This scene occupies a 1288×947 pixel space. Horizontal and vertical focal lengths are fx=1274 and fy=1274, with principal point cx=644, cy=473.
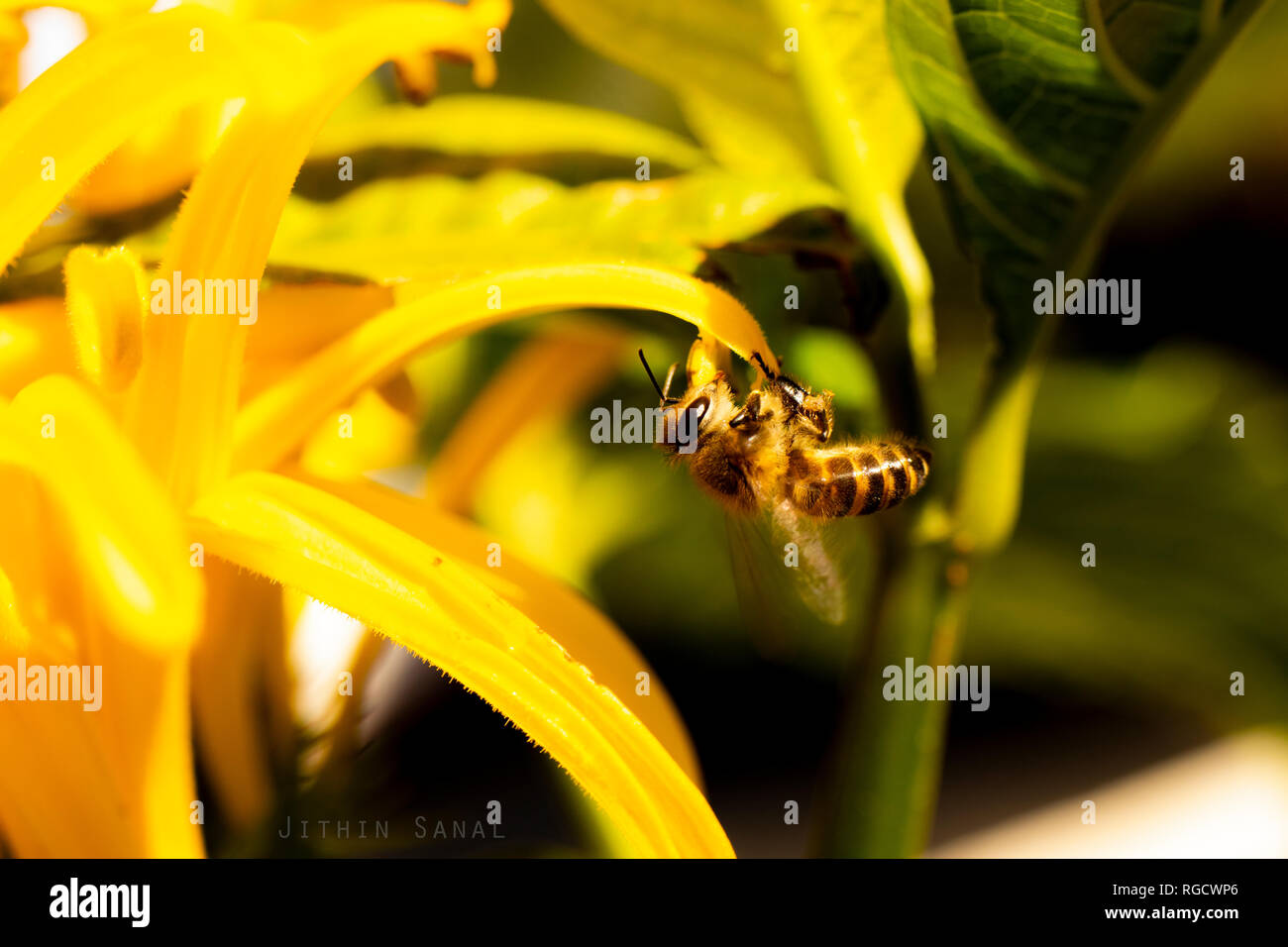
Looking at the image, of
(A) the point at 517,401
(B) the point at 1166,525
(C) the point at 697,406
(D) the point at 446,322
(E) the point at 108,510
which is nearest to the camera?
(E) the point at 108,510

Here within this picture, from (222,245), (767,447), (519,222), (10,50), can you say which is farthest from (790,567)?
(10,50)

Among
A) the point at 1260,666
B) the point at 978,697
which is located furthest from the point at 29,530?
the point at 1260,666

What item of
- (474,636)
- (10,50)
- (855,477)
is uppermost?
(10,50)

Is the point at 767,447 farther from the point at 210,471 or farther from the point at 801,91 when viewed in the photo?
the point at 210,471

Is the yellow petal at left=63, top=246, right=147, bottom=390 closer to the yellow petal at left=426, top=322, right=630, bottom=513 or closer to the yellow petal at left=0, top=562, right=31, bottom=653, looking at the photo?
the yellow petal at left=0, top=562, right=31, bottom=653

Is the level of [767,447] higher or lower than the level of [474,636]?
higher

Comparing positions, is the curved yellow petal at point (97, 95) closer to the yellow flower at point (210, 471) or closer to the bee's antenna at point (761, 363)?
the yellow flower at point (210, 471)

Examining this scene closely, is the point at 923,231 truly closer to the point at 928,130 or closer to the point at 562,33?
the point at 928,130
